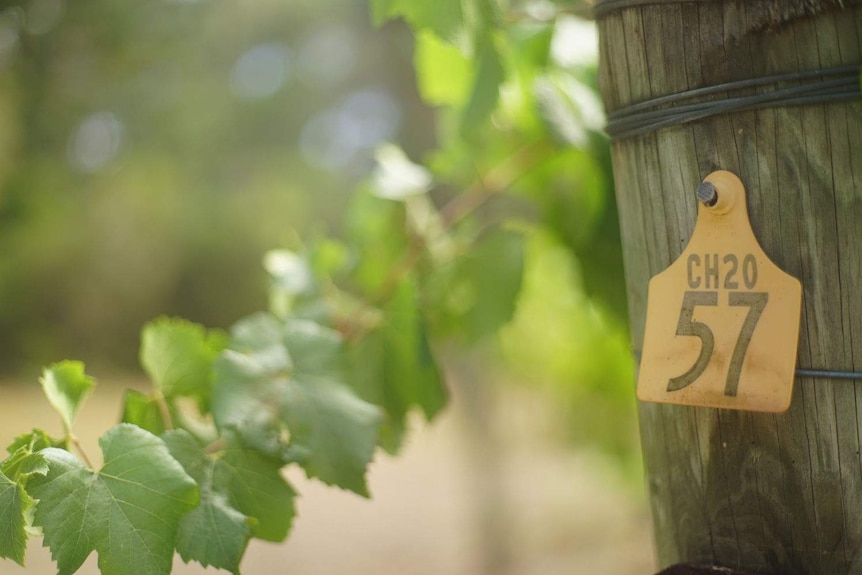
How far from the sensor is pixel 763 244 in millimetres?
789

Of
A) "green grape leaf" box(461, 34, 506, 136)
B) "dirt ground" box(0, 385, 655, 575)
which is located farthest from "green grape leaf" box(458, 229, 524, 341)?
"dirt ground" box(0, 385, 655, 575)

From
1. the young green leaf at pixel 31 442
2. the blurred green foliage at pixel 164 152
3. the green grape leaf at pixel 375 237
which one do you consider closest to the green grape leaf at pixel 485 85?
the green grape leaf at pixel 375 237

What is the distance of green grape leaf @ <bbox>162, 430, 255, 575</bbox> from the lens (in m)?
0.87

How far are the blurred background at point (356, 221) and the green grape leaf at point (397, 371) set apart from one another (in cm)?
11

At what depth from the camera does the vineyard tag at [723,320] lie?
2.52 ft

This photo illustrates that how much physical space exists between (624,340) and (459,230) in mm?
424

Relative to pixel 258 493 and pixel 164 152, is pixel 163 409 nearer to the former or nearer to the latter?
pixel 258 493

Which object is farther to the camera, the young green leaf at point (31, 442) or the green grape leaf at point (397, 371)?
the green grape leaf at point (397, 371)

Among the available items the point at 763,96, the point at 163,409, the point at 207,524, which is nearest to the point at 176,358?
the point at 163,409

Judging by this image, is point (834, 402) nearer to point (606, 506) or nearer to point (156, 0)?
point (606, 506)

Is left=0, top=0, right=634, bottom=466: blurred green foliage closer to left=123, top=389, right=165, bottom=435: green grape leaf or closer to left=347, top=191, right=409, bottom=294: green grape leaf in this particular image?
left=347, top=191, right=409, bottom=294: green grape leaf

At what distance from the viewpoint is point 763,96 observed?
781mm

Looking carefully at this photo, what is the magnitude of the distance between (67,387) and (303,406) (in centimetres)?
29

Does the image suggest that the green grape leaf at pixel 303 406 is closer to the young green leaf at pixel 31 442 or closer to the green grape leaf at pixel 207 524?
the green grape leaf at pixel 207 524
